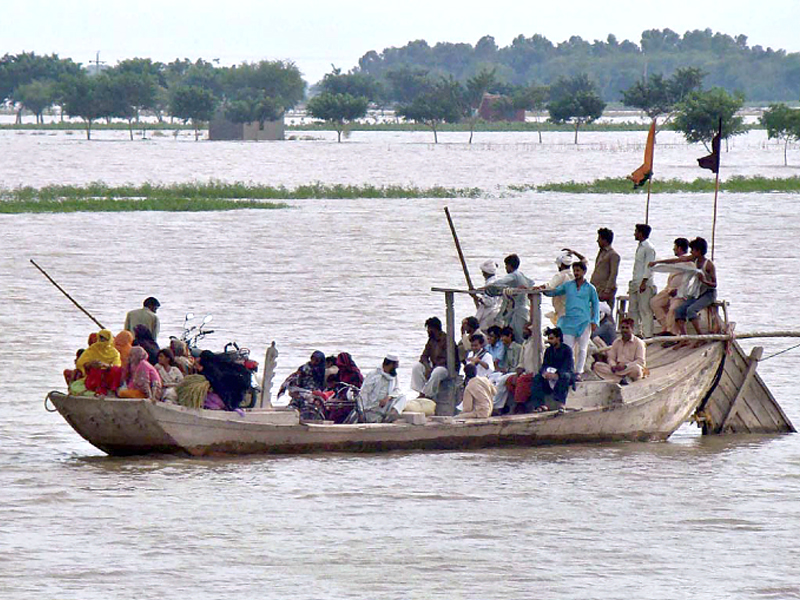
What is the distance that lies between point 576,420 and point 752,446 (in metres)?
2.12

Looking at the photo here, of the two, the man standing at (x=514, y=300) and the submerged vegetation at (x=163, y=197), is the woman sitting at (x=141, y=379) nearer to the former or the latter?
the man standing at (x=514, y=300)

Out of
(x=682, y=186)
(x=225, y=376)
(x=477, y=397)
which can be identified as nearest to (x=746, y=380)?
(x=477, y=397)

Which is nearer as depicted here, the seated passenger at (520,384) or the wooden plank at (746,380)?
the seated passenger at (520,384)

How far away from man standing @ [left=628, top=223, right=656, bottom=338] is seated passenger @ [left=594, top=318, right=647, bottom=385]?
1.03 metres

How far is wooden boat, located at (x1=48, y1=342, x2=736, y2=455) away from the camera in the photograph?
13.6m

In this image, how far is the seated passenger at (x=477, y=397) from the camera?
14.1 metres

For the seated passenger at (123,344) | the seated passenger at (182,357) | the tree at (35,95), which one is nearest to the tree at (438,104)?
the tree at (35,95)

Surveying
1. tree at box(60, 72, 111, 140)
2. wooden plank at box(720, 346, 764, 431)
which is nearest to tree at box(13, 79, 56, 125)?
tree at box(60, 72, 111, 140)

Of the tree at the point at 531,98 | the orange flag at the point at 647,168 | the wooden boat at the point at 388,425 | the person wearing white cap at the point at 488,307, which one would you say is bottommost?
the wooden boat at the point at 388,425

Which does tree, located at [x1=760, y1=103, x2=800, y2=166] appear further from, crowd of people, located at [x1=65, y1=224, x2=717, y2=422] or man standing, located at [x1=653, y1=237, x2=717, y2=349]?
crowd of people, located at [x1=65, y1=224, x2=717, y2=422]

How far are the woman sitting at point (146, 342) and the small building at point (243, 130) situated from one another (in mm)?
121386

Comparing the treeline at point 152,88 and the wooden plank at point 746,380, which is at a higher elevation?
the treeline at point 152,88

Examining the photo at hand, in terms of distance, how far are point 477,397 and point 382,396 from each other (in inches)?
32.4

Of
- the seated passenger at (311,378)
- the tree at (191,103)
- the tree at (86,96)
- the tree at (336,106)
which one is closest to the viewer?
the seated passenger at (311,378)
